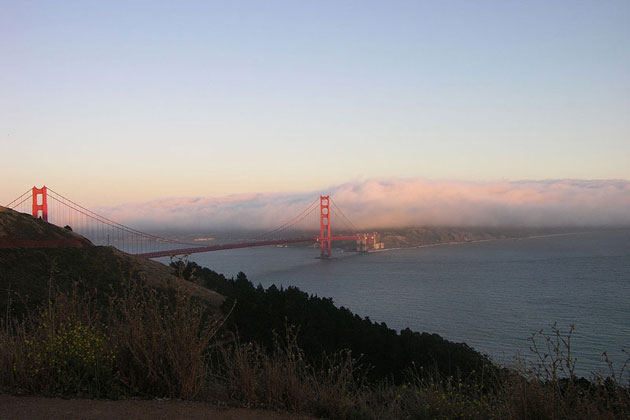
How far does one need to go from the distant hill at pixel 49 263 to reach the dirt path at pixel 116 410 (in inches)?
368

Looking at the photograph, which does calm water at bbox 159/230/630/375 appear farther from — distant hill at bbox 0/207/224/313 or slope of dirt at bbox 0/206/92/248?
slope of dirt at bbox 0/206/92/248

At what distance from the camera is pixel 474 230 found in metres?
112

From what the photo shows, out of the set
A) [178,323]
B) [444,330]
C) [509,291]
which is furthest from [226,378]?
[509,291]

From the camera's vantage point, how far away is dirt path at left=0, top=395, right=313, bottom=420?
2.67 meters

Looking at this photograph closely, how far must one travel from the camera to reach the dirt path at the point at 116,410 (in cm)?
267

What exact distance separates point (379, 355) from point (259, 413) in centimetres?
1009

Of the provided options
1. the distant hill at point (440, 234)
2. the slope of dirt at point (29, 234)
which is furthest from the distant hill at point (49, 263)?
the distant hill at point (440, 234)

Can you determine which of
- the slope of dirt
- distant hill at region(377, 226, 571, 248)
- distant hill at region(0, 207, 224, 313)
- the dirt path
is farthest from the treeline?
distant hill at region(377, 226, 571, 248)

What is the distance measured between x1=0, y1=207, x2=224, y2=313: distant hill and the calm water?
36.0ft

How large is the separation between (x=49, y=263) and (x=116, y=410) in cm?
1448

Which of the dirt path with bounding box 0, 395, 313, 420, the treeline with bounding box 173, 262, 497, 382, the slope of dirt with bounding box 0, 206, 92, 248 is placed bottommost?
the treeline with bounding box 173, 262, 497, 382

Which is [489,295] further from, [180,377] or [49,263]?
[180,377]

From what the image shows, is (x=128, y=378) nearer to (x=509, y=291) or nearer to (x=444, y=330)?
(x=444, y=330)

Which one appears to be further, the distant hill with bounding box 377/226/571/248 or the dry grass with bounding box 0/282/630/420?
the distant hill with bounding box 377/226/571/248
